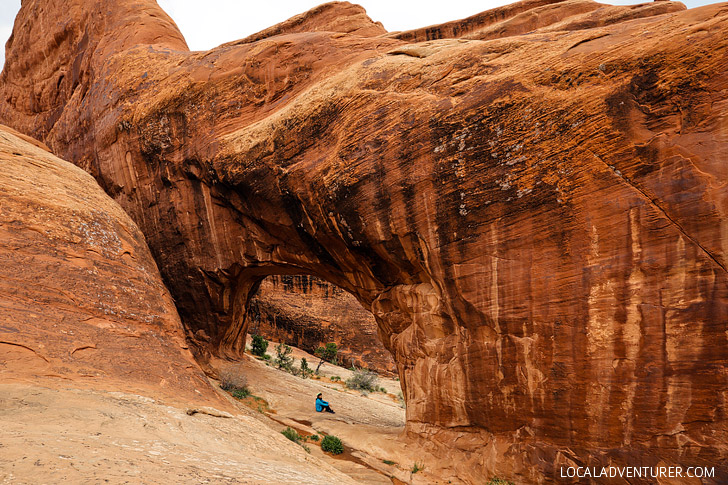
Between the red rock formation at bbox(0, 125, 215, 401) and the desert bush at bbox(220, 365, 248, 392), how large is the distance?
5682 millimetres

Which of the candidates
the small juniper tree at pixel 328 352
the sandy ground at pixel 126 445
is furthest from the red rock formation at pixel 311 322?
the sandy ground at pixel 126 445

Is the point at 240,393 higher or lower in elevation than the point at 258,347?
higher

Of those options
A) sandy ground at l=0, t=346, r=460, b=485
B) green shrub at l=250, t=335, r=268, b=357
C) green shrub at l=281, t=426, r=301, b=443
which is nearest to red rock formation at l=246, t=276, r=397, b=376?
green shrub at l=250, t=335, r=268, b=357

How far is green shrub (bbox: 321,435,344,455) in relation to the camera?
12.6 metres

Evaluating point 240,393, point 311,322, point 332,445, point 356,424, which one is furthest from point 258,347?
point 332,445

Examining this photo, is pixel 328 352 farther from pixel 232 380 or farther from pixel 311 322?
pixel 232 380

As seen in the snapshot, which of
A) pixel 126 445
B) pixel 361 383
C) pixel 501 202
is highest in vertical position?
pixel 501 202

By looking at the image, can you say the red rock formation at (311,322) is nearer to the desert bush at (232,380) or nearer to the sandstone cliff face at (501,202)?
the desert bush at (232,380)

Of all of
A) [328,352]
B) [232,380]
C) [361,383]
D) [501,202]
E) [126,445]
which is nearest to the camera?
[126,445]

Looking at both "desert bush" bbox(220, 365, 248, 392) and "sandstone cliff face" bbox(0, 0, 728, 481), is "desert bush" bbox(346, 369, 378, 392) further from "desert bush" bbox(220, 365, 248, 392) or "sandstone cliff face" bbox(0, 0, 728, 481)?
"sandstone cliff face" bbox(0, 0, 728, 481)

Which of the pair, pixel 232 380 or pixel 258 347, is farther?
pixel 258 347

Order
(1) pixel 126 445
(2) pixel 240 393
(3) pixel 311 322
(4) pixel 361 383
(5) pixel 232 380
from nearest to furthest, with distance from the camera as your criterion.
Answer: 1. (1) pixel 126 445
2. (2) pixel 240 393
3. (5) pixel 232 380
4. (4) pixel 361 383
5. (3) pixel 311 322

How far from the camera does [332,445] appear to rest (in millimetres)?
12688

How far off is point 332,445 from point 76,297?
8.07 metres
